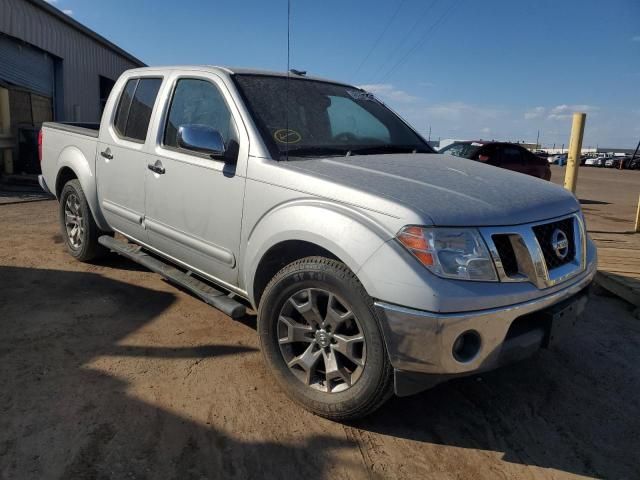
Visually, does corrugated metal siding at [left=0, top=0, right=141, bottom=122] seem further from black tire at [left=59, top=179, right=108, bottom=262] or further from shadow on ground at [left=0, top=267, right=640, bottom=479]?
shadow on ground at [left=0, top=267, right=640, bottom=479]

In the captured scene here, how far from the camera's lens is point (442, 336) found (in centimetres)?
220

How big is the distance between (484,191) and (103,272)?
3.88 metres

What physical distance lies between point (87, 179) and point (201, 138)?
2202 millimetres

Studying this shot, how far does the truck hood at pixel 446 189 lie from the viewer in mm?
2367

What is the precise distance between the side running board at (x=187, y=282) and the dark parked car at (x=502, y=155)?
9.20 m

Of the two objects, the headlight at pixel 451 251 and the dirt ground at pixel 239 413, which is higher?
the headlight at pixel 451 251

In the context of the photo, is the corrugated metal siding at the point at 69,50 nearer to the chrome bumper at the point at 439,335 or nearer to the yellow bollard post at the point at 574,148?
the yellow bollard post at the point at 574,148

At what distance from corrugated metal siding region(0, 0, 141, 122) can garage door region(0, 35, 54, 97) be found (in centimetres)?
27

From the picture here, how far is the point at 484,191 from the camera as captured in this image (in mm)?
2662

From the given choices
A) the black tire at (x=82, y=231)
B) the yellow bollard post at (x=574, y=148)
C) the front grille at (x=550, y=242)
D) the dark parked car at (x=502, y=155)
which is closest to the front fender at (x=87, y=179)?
the black tire at (x=82, y=231)

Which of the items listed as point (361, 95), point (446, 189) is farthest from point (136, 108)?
point (446, 189)

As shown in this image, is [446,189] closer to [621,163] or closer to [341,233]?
[341,233]

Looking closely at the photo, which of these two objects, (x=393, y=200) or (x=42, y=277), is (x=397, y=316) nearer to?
(x=393, y=200)

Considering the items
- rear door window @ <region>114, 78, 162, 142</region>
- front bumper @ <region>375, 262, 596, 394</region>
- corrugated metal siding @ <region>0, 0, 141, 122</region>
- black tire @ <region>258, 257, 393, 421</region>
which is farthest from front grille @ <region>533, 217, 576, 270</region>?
corrugated metal siding @ <region>0, 0, 141, 122</region>
